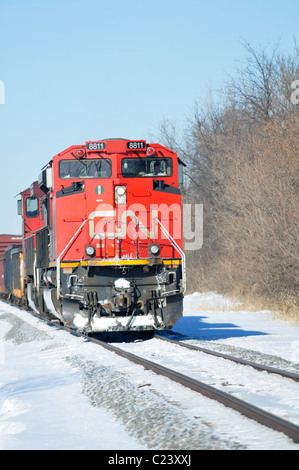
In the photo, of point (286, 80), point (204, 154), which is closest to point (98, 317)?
point (286, 80)

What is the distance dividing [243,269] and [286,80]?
767 centimetres

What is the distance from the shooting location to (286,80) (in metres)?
23.3

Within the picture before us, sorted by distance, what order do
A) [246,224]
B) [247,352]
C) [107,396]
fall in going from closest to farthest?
1. [107,396]
2. [247,352]
3. [246,224]

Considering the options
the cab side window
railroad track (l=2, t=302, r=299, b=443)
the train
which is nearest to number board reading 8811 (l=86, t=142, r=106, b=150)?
the train

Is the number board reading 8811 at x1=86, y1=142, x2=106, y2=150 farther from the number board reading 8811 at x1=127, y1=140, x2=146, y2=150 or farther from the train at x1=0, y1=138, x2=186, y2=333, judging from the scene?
the number board reading 8811 at x1=127, y1=140, x2=146, y2=150

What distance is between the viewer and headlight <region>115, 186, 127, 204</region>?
12.0m

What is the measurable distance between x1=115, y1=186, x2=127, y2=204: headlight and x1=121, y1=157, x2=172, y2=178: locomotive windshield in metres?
0.34

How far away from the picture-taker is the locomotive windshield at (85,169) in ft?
39.4

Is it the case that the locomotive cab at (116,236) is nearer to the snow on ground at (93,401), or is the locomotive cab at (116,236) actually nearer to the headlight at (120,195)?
the headlight at (120,195)

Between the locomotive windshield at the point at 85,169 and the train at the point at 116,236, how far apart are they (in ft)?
0.06

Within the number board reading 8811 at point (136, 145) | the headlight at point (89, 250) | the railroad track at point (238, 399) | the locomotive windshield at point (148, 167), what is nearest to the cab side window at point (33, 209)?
the locomotive windshield at point (148, 167)
